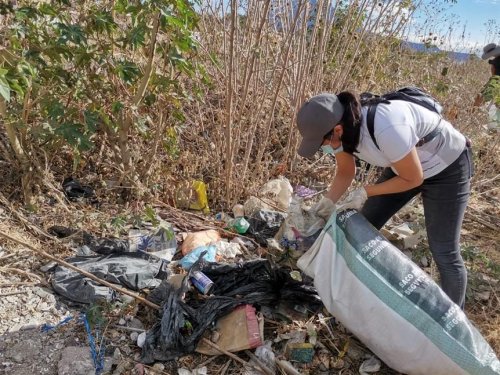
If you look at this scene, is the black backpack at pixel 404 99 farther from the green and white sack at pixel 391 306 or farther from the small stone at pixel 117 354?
the small stone at pixel 117 354

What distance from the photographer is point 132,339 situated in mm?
2068

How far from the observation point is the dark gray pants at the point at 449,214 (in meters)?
1.84

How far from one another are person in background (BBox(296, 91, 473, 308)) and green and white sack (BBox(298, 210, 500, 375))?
189 mm

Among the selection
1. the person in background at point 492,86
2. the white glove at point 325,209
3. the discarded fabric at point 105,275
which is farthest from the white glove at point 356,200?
the person in background at point 492,86

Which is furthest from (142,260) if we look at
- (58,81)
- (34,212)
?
(58,81)

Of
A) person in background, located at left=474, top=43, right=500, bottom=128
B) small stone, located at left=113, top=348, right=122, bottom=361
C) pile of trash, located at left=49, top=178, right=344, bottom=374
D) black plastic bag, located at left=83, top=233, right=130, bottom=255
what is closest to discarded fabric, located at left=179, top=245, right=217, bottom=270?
pile of trash, located at left=49, top=178, right=344, bottom=374

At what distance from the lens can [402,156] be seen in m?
1.59

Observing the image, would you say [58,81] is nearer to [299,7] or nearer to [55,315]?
[55,315]

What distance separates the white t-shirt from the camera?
1570 millimetres

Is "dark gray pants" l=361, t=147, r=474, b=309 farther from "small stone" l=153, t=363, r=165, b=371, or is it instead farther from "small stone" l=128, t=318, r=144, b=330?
"small stone" l=128, t=318, r=144, b=330

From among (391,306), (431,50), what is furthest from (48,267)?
(431,50)

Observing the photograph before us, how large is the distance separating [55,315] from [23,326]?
0.48 feet

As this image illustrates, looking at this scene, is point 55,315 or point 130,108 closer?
point 55,315

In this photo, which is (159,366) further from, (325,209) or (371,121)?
(371,121)
